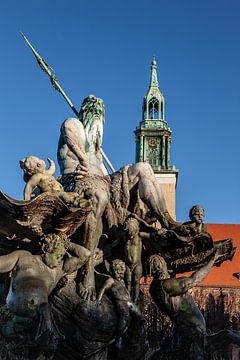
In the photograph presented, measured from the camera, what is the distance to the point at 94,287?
6648 mm

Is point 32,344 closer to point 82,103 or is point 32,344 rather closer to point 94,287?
point 94,287

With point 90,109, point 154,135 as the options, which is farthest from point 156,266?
point 154,135

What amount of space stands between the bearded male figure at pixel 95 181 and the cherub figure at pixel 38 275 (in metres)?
0.36

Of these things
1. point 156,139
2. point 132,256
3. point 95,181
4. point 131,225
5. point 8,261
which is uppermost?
point 156,139

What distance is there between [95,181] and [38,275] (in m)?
1.60

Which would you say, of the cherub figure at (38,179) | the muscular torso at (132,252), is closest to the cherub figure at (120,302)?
the muscular torso at (132,252)

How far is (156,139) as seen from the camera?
5916 cm

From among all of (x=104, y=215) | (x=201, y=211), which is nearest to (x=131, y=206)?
(x=104, y=215)

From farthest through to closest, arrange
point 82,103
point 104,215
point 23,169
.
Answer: point 82,103 < point 104,215 < point 23,169

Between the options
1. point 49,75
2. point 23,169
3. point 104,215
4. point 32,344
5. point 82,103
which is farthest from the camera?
point 49,75

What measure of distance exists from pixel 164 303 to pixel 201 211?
3.54ft

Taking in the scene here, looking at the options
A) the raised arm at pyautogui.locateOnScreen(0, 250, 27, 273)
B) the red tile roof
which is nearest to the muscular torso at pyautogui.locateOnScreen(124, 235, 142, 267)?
the raised arm at pyautogui.locateOnScreen(0, 250, 27, 273)

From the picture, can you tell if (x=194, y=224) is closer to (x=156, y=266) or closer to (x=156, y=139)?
(x=156, y=266)

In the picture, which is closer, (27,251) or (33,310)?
→ (33,310)
